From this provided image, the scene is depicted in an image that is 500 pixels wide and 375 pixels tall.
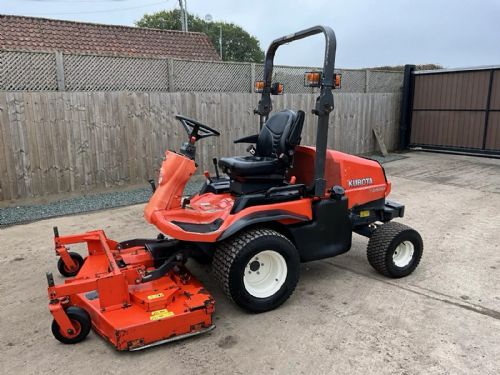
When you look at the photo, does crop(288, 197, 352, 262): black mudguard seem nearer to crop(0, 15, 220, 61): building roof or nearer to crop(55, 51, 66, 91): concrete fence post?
crop(55, 51, 66, 91): concrete fence post

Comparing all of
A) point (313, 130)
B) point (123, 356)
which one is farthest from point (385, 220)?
point (313, 130)

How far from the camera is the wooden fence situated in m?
6.55

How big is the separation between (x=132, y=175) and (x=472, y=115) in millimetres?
8815

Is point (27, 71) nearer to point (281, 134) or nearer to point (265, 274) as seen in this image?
point (281, 134)

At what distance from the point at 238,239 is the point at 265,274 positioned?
415 millimetres

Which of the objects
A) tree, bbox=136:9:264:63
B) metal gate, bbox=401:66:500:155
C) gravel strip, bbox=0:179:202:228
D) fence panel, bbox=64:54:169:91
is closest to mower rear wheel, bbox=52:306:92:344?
gravel strip, bbox=0:179:202:228

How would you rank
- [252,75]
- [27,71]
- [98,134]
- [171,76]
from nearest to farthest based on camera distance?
[27,71], [98,134], [171,76], [252,75]

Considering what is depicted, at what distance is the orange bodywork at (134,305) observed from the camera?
2.82 metres

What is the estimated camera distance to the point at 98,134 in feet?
23.7

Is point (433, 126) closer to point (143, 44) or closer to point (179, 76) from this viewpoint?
point (179, 76)

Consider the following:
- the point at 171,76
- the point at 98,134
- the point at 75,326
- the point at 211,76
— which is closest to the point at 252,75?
the point at 211,76

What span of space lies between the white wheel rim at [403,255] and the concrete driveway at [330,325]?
16cm

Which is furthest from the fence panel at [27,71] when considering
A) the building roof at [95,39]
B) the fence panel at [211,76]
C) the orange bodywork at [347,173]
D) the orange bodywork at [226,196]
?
the building roof at [95,39]

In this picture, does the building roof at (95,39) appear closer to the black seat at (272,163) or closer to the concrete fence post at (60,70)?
the concrete fence post at (60,70)
